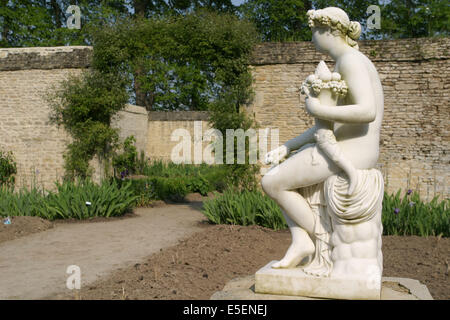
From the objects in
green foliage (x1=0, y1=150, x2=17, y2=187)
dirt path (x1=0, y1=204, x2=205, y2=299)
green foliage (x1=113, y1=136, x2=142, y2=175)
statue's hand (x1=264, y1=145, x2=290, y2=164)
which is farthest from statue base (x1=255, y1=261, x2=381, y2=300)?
green foliage (x1=0, y1=150, x2=17, y2=187)

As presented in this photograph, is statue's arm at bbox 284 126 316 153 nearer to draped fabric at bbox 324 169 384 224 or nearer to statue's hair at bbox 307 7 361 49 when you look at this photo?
draped fabric at bbox 324 169 384 224

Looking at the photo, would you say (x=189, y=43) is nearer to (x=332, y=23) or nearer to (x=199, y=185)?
(x=199, y=185)

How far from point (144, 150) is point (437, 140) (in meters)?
10.4

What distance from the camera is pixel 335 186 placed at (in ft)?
9.75

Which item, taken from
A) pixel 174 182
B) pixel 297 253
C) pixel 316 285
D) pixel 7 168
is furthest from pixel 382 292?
pixel 7 168

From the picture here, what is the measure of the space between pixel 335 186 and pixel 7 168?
33.3ft

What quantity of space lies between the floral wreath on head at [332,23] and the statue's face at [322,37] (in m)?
0.04

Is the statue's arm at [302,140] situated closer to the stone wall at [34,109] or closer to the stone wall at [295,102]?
the stone wall at [295,102]

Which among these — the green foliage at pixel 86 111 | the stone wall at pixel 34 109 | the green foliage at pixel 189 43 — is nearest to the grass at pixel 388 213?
the green foliage at pixel 189 43

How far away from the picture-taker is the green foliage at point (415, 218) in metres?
5.90

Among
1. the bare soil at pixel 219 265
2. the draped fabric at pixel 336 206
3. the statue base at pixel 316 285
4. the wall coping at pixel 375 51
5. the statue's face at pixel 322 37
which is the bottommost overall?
the bare soil at pixel 219 265

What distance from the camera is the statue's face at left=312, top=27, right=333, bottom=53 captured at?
3.17 m

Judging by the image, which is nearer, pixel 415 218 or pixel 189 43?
pixel 415 218
